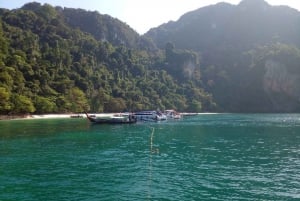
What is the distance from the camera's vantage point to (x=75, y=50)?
185 m

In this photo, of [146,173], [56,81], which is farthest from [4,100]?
[146,173]

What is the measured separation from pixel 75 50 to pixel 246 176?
553ft

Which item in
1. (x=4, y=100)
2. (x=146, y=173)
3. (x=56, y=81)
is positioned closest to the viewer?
(x=146, y=173)

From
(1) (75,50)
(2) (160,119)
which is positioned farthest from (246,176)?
(1) (75,50)

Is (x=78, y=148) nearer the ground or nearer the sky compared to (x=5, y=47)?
nearer the ground

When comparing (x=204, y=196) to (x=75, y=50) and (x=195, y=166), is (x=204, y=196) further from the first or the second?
(x=75, y=50)

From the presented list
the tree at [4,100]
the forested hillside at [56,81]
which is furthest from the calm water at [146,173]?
the forested hillside at [56,81]

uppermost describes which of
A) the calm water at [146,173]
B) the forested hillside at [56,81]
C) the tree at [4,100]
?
the forested hillside at [56,81]

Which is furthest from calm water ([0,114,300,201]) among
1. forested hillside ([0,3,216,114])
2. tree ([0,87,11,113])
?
forested hillside ([0,3,216,114])

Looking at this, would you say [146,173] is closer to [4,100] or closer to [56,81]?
[4,100]

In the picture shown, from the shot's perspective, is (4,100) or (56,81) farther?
(56,81)

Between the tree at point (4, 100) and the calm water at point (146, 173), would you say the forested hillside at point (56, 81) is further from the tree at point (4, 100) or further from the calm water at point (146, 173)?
the calm water at point (146, 173)

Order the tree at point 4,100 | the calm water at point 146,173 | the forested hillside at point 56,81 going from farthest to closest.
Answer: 1. the forested hillside at point 56,81
2. the tree at point 4,100
3. the calm water at point 146,173

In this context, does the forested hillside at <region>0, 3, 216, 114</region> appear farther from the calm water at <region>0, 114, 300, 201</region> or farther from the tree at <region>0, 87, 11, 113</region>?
the calm water at <region>0, 114, 300, 201</region>
